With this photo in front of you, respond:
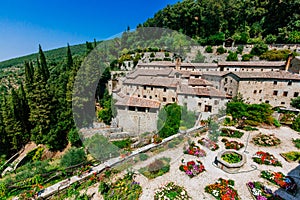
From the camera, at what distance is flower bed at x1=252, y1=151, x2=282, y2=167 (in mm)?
9805

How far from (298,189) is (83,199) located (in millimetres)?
10551

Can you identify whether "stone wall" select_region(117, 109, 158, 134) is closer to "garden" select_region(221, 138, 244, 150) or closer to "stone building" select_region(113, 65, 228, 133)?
"stone building" select_region(113, 65, 228, 133)

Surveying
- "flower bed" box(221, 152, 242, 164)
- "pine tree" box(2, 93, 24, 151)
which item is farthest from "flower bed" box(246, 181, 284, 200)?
"pine tree" box(2, 93, 24, 151)

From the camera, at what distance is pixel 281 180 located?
26.7ft

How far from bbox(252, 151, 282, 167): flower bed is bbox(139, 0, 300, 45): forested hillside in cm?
3355

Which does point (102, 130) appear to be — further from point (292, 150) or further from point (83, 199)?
point (292, 150)

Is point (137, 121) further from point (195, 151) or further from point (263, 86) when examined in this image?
point (263, 86)

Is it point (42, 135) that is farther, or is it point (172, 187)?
point (42, 135)

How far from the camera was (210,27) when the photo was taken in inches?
1746

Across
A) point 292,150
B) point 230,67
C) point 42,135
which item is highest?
point 230,67

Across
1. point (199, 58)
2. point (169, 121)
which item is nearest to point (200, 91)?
point (169, 121)

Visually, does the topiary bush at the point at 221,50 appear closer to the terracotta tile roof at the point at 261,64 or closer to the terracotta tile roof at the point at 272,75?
the terracotta tile roof at the point at 261,64

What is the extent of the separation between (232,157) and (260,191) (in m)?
2.50

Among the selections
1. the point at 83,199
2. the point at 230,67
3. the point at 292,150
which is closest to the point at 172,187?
the point at 83,199
